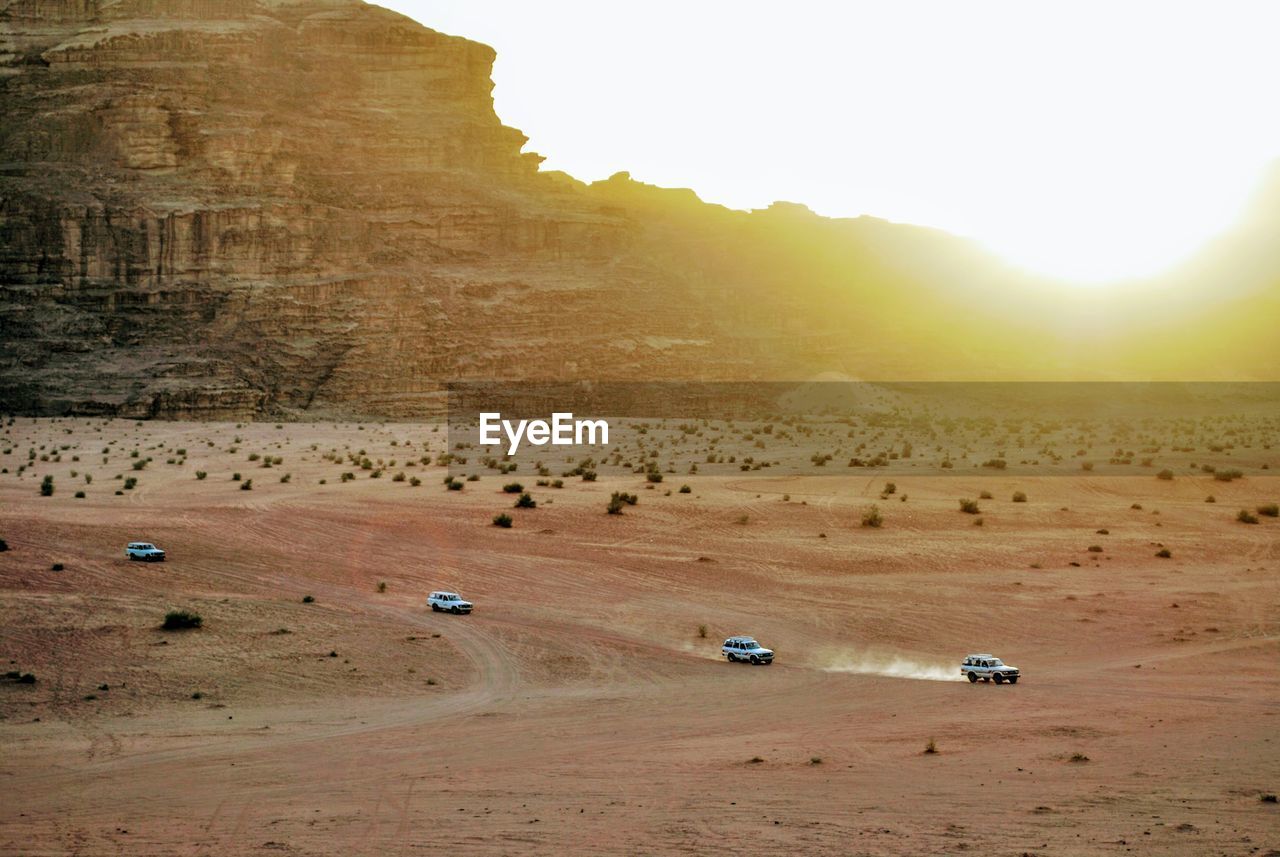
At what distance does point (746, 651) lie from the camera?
23.7 metres

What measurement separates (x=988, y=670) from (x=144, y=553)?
17809 millimetres

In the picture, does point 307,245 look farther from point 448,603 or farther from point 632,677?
point 632,677

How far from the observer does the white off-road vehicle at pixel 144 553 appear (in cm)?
2917

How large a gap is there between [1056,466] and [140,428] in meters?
45.1

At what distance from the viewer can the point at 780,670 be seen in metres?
23.2

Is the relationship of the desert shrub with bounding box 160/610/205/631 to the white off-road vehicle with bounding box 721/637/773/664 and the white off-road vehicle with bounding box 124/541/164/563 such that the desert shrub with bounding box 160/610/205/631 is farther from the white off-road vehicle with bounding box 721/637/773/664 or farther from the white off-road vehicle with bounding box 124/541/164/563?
the white off-road vehicle with bounding box 721/637/773/664

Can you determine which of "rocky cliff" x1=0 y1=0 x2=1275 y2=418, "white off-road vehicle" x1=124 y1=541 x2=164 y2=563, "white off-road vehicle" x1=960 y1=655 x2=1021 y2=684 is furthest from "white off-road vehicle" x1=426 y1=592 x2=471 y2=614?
"rocky cliff" x1=0 y1=0 x2=1275 y2=418

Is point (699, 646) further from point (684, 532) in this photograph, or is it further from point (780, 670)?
point (684, 532)

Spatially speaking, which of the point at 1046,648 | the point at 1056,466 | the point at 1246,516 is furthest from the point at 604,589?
the point at 1056,466

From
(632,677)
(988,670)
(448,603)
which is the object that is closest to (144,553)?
(448,603)

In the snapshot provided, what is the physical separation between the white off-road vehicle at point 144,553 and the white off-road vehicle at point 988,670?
17.2 m

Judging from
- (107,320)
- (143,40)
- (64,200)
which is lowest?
(107,320)

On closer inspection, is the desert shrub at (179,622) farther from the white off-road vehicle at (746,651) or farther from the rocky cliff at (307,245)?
the rocky cliff at (307,245)

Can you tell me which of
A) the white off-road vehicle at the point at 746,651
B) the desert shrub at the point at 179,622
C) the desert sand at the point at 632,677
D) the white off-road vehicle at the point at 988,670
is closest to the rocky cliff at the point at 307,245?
the desert sand at the point at 632,677
